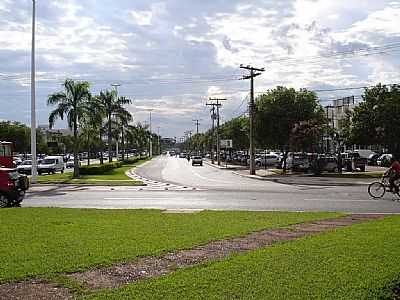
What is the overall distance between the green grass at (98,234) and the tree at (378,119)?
27011 millimetres

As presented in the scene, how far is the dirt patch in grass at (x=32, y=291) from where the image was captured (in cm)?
671

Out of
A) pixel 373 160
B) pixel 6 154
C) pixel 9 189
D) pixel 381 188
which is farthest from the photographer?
pixel 373 160

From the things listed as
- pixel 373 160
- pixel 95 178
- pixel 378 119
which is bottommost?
pixel 95 178

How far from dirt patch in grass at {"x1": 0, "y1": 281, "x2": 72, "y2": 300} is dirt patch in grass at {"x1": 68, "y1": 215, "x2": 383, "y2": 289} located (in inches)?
16.2

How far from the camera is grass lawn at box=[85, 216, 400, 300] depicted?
6516 mm

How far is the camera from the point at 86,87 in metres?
42.1

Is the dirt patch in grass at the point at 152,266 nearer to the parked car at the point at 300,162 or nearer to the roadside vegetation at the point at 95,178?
the roadside vegetation at the point at 95,178

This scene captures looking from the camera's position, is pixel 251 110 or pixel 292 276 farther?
pixel 251 110

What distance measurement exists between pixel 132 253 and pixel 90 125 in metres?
36.2

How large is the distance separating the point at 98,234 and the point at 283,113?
3881cm

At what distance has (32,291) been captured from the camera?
6984mm

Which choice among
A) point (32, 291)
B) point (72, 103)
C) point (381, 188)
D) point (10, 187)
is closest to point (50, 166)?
point (72, 103)

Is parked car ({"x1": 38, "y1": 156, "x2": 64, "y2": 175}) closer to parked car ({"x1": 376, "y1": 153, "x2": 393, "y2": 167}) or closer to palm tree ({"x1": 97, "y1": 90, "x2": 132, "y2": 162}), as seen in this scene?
palm tree ({"x1": 97, "y1": 90, "x2": 132, "y2": 162})

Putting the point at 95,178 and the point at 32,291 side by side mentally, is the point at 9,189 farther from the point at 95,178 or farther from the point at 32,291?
the point at 95,178
